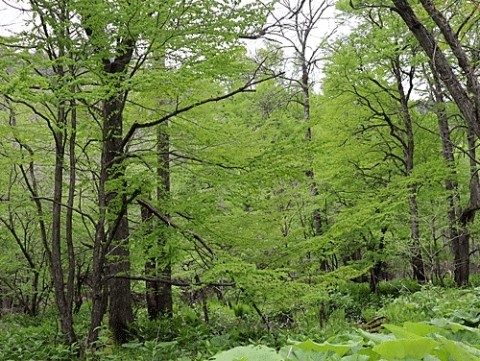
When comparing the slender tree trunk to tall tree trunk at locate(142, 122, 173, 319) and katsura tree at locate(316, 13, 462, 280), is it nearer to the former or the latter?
katsura tree at locate(316, 13, 462, 280)

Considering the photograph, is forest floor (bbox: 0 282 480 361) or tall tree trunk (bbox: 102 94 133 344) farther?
tall tree trunk (bbox: 102 94 133 344)

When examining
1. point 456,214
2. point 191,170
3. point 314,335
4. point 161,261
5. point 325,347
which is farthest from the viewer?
point 456,214

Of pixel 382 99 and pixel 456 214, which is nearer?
pixel 382 99

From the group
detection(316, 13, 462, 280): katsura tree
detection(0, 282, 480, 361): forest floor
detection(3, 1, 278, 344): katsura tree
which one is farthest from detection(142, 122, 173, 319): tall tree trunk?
detection(316, 13, 462, 280): katsura tree

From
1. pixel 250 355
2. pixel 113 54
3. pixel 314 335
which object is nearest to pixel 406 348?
pixel 250 355

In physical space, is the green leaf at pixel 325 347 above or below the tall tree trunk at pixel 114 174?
below

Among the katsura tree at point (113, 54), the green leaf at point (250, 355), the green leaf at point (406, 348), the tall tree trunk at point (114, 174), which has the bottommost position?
the green leaf at point (250, 355)

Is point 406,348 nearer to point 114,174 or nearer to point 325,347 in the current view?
point 325,347

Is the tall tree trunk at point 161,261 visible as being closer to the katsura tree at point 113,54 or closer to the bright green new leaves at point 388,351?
the katsura tree at point 113,54

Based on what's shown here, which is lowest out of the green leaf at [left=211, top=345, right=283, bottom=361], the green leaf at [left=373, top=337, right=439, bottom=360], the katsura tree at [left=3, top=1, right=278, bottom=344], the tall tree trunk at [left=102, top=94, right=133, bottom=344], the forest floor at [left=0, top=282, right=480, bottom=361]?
the forest floor at [left=0, top=282, right=480, bottom=361]

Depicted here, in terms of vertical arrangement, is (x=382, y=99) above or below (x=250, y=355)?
above

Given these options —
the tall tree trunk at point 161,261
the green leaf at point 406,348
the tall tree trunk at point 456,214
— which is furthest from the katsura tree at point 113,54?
the tall tree trunk at point 456,214

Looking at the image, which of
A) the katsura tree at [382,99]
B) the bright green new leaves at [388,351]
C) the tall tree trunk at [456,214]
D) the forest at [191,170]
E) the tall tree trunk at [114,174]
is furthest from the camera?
the tall tree trunk at [456,214]

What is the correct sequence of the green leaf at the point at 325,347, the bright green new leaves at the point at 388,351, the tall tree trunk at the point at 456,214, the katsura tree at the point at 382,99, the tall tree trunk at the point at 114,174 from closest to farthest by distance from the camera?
the bright green new leaves at the point at 388,351 → the green leaf at the point at 325,347 → the tall tree trunk at the point at 114,174 → the katsura tree at the point at 382,99 → the tall tree trunk at the point at 456,214
